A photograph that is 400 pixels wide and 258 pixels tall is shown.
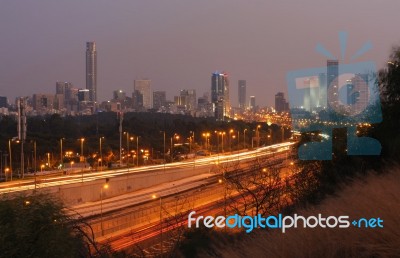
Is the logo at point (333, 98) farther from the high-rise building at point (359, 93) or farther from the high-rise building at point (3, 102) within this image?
the high-rise building at point (3, 102)

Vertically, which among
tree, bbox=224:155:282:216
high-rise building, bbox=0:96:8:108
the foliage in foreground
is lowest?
tree, bbox=224:155:282:216

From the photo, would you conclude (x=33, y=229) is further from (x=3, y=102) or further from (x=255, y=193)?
(x=3, y=102)

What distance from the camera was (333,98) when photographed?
1231cm

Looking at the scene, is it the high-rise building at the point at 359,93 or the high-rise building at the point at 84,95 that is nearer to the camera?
the high-rise building at the point at 359,93

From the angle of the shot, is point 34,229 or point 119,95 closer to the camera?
point 34,229

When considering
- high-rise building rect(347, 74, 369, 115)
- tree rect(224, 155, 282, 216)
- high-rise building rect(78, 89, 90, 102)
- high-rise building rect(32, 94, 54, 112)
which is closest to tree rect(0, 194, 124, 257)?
tree rect(224, 155, 282, 216)

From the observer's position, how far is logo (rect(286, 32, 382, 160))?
11.3 metres

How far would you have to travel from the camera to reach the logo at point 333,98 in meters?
11.3

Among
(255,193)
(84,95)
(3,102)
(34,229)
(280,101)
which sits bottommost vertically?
(255,193)

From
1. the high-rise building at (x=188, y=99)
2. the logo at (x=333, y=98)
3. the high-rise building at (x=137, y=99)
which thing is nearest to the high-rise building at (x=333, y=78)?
the logo at (x=333, y=98)

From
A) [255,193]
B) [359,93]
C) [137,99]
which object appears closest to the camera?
[255,193]

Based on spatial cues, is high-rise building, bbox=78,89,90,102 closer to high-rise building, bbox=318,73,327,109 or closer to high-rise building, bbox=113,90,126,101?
high-rise building, bbox=113,90,126,101

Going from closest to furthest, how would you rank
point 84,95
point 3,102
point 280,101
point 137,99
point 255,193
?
point 255,193, point 280,101, point 3,102, point 84,95, point 137,99

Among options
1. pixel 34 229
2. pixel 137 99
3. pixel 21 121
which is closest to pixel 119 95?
pixel 137 99
